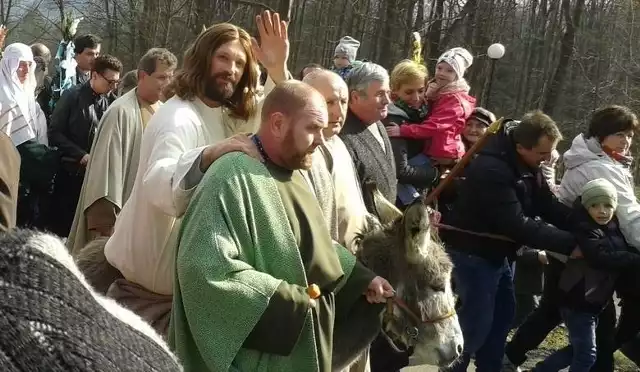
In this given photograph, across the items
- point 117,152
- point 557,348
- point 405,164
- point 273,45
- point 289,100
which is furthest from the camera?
point 557,348

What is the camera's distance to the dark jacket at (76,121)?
597cm

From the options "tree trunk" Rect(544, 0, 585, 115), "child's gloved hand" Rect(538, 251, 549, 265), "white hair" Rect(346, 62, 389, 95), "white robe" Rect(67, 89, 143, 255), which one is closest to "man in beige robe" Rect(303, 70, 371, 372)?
"white hair" Rect(346, 62, 389, 95)

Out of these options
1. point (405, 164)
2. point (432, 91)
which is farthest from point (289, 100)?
point (432, 91)

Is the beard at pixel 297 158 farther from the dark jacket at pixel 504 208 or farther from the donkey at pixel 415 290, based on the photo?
the dark jacket at pixel 504 208

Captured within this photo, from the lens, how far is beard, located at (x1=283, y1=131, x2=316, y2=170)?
2562 mm

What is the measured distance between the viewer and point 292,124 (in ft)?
8.38

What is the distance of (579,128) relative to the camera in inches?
950

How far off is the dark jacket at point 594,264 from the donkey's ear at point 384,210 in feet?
5.88

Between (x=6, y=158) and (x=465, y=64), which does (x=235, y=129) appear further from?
(x=465, y=64)

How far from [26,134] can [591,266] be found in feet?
13.1

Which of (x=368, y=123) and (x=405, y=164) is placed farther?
(x=405, y=164)

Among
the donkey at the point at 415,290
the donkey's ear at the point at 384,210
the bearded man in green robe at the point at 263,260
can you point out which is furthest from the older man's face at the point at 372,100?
the bearded man in green robe at the point at 263,260

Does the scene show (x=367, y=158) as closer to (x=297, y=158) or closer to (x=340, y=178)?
(x=340, y=178)

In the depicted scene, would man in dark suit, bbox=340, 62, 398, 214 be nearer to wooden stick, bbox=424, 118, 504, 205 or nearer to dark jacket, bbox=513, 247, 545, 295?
wooden stick, bbox=424, 118, 504, 205
